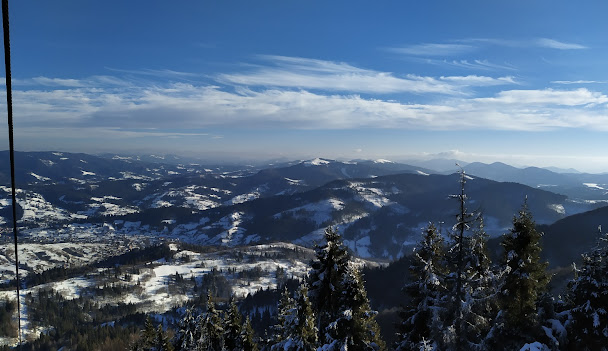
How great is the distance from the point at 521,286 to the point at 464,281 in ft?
24.7

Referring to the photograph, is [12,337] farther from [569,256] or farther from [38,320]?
[569,256]

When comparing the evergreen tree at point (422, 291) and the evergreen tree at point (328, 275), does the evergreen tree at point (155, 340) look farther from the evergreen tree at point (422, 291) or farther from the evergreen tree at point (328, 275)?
the evergreen tree at point (422, 291)

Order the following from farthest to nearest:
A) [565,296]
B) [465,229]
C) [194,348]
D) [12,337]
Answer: [12,337] → [194,348] → [565,296] → [465,229]

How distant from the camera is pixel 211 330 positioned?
110 feet

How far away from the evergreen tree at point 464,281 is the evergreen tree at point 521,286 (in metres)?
3.76

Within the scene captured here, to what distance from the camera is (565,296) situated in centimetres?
2677

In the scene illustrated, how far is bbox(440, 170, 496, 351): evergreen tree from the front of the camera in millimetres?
16562

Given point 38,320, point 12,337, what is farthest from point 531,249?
point 38,320

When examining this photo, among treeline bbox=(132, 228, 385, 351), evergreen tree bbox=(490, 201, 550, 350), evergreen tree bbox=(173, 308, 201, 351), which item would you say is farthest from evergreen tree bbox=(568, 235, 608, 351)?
evergreen tree bbox=(173, 308, 201, 351)

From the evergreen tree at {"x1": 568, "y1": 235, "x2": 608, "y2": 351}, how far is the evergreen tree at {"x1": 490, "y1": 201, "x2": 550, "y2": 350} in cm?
207

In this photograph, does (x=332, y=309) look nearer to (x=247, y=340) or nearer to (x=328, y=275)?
(x=328, y=275)

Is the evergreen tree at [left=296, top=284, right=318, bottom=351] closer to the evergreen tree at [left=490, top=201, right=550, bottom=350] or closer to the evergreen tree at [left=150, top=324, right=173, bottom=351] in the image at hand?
the evergreen tree at [left=490, top=201, right=550, bottom=350]

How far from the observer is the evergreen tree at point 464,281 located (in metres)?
16.6

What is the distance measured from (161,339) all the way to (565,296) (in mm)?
39034
